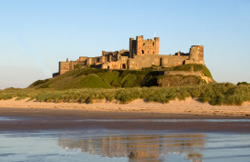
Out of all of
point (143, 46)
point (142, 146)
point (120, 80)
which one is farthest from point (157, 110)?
point (143, 46)

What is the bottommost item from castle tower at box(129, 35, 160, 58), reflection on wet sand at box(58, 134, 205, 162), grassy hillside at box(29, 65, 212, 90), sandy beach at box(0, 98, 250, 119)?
reflection on wet sand at box(58, 134, 205, 162)

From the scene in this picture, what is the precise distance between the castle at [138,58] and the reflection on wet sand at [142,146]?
73.6 metres

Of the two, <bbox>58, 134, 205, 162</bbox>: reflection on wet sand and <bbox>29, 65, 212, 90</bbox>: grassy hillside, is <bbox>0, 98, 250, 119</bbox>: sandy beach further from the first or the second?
<bbox>29, 65, 212, 90</bbox>: grassy hillside

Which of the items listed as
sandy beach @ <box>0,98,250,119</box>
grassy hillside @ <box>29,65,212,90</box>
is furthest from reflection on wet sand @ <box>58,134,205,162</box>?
grassy hillside @ <box>29,65,212,90</box>

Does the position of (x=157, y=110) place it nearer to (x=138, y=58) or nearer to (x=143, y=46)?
(x=138, y=58)

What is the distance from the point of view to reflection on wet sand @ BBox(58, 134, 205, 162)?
7.35 meters

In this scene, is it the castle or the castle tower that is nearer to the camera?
the castle

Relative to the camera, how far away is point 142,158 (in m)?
6.98

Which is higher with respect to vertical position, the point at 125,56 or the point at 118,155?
the point at 125,56

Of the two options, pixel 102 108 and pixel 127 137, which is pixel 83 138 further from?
pixel 102 108

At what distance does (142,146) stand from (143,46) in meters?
88.4

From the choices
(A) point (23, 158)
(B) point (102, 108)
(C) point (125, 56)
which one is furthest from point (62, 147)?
(C) point (125, 56)

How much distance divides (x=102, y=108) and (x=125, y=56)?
65.5 metres

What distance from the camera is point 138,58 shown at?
86.1 m
